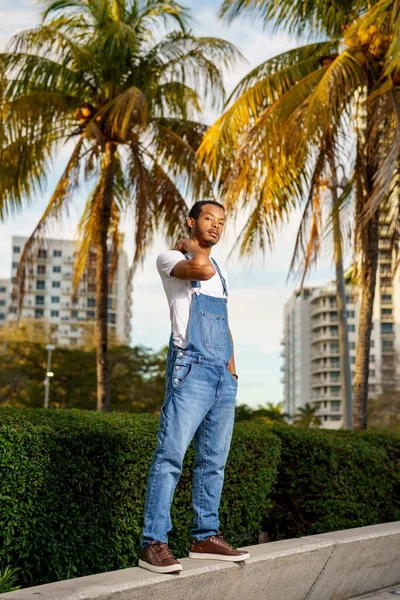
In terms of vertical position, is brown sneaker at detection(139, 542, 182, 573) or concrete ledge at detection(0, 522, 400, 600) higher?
brown sneaker at detection(139, 542, 182, 573)

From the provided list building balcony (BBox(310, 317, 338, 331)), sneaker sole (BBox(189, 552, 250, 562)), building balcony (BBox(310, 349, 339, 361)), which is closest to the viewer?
sneaker sole (BBox(189, 552, 250, 562))

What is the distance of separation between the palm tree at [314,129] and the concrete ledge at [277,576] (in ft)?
20.5

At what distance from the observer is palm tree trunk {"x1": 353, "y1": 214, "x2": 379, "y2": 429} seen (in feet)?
37.6

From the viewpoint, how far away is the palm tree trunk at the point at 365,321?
11.5 meters

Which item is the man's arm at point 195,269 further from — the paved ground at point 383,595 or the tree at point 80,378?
the tree at point 80,378

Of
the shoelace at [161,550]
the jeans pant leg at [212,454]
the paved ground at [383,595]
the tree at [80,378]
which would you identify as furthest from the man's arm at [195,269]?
the tree at [80,378]

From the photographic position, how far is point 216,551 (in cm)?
416

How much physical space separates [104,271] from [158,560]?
40.1ft

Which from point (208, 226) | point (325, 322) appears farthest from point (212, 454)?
→ point (325, 322)

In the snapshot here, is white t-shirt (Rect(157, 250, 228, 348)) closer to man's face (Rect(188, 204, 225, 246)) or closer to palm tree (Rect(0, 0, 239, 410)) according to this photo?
man's face (Rect(188, 204, 225, 246))

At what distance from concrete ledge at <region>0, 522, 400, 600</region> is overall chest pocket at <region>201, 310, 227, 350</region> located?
3.63ft

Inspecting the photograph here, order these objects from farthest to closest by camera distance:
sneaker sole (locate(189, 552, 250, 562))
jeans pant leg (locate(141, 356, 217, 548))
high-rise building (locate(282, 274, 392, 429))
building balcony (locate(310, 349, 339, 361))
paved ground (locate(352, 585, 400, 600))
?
1. building balcony (locate(310, 349, 339, 361))
2. high-rise building (locate(282, 274, 392, 429))
3. paved ground (locate(352, 585, 400, 600))
4. sneaker sole (locate(189, 552, 250, 562))
5. jeans pant leg (locate(141, 356, 217, 548))

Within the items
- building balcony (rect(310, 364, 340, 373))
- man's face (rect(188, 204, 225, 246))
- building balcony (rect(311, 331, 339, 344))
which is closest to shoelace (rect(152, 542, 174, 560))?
man's face (rect(188, 204, 225, 246))

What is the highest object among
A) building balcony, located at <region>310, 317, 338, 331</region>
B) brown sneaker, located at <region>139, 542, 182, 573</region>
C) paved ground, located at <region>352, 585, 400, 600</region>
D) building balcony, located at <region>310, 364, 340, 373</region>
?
building balcony, located at <region>310, 317, 338, 331</region>
